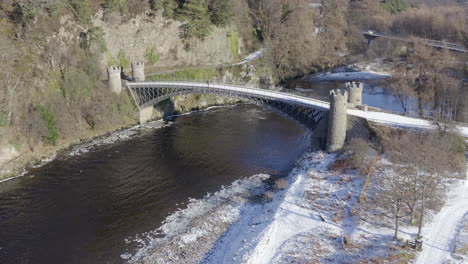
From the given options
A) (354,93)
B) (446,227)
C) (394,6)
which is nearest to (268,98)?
(354,93)

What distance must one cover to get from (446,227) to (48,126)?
130 ft

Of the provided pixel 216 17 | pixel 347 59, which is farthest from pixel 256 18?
pixel 347 59

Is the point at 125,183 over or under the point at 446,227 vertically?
under

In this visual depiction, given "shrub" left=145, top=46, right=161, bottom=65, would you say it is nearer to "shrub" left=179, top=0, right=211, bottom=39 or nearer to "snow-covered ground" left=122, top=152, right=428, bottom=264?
"shrub" left=179, top=0, right=211, bottom=39

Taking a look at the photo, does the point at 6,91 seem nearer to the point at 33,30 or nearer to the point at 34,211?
the point at 33,30

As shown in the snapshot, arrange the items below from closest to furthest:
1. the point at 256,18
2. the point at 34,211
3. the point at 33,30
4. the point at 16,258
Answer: the point at 16,258 → the point at 34,211 → the point at 33,30 → the point at 256,18

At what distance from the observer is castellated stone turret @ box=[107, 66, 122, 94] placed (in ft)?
180

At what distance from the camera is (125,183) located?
127 feet

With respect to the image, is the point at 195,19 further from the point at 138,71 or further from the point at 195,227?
the point at 195,227

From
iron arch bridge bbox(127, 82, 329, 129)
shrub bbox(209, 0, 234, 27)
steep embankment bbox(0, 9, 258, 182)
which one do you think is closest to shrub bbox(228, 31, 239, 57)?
steep embankment bbox(0, 9, 258, 182)

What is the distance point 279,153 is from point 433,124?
15.9 m

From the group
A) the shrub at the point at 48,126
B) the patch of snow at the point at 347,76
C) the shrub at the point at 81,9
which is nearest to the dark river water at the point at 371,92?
the patch of snow at the point at 347,76

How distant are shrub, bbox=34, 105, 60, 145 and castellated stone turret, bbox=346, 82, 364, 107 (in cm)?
3261

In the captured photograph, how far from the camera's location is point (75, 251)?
28.7 m
